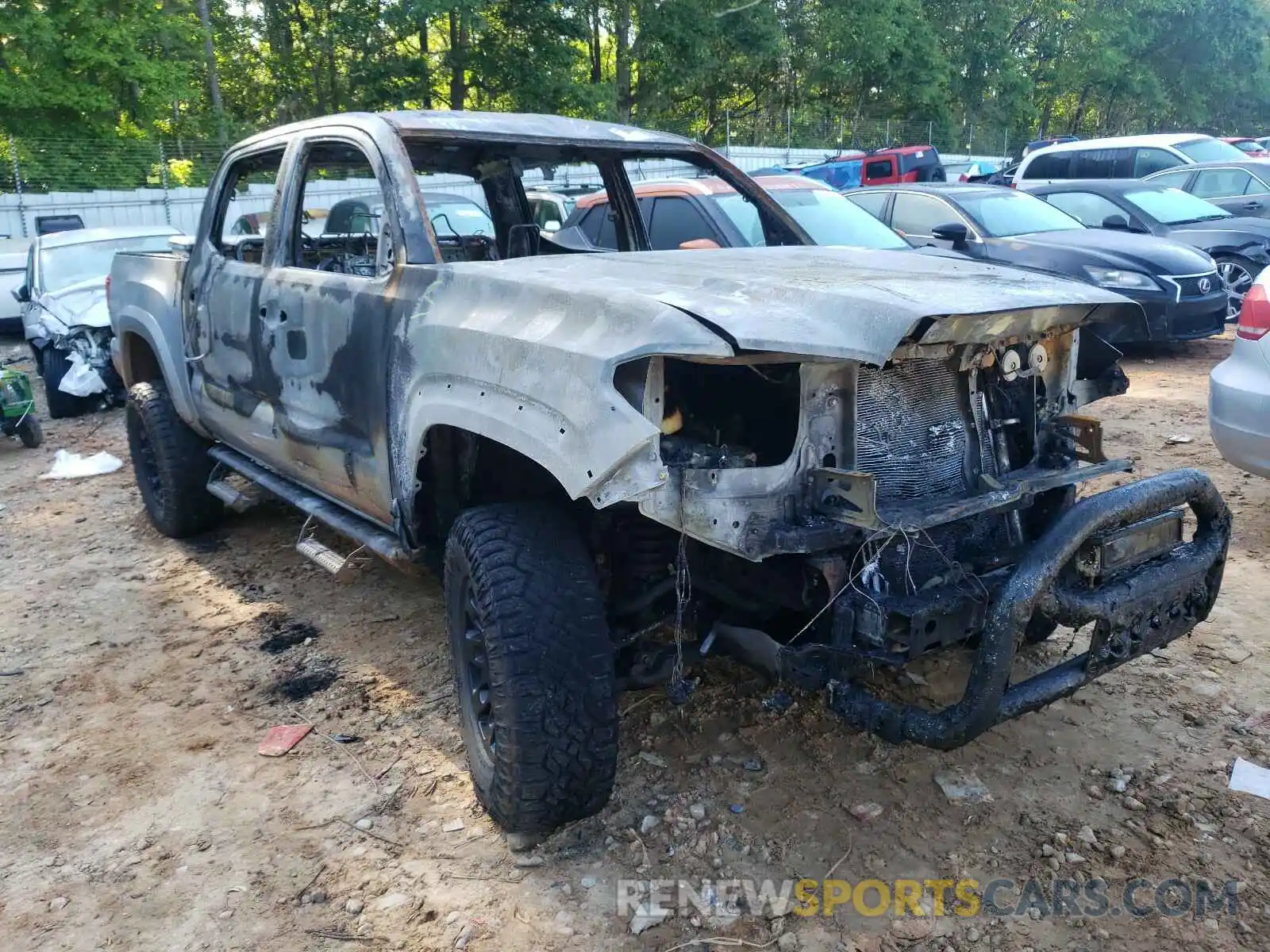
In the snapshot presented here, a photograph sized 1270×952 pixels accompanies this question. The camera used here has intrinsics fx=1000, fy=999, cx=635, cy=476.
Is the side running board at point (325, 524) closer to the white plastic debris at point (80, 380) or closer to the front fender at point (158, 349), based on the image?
the front fender at point (158, 349)

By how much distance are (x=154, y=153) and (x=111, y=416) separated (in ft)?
45.8

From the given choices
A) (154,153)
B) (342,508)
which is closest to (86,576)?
(342,508)

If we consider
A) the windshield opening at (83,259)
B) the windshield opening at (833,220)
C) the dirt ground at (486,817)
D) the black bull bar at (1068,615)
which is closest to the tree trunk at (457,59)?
the windshield opening at (83,259)

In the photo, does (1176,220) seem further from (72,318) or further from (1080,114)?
(1080,114)

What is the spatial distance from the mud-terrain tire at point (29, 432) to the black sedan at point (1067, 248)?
719 cm

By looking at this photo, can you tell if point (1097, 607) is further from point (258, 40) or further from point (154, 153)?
point (258, 40)

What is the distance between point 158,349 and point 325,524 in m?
1.88

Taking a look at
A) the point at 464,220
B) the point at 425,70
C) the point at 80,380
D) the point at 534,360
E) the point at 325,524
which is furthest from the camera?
the point at 425,70

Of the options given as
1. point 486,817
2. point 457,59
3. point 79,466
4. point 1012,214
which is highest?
point 457,59

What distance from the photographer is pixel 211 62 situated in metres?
24.5

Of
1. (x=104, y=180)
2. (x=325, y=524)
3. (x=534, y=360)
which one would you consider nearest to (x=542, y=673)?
(x=534, y=360)

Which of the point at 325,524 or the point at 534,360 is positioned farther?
the point at 325,524

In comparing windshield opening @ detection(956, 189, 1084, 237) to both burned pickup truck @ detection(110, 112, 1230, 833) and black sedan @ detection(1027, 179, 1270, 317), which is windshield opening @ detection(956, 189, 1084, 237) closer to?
black sedan @ detection(1027, 179, 1270, 317)

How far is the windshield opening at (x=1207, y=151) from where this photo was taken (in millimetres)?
14336
